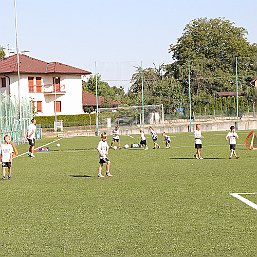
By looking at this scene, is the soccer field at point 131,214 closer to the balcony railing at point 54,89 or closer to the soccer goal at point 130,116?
the soccer goal at point 130,116

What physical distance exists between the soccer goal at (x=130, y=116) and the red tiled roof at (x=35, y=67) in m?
12.0

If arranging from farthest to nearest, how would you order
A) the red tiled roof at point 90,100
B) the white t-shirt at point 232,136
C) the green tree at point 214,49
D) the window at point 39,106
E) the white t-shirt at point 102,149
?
the green tree at point 214,49
the red tiled roof at point 90,100
the window at point 39,106
the white t-shirt at point 232,136
the white t-shirt at point 102,149

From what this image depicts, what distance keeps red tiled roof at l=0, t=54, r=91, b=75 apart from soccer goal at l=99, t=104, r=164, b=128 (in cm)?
1201

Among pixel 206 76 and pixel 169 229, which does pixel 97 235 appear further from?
pixel 206 76

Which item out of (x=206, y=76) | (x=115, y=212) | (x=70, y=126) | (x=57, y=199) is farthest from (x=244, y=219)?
(x=206, y=76)

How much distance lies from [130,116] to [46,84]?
1601cm

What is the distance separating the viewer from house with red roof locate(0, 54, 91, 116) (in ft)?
255

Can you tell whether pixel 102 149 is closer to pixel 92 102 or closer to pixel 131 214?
pixel 131 214

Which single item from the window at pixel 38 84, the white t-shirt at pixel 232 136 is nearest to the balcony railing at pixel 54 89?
the window at pixel 38 84

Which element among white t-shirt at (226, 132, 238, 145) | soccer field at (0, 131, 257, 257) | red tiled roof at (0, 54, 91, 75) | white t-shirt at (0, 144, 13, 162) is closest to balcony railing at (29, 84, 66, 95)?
red tiled roof at (0, 54, 91, 75)

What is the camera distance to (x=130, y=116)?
69.6 metres

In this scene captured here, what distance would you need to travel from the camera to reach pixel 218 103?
77.9m

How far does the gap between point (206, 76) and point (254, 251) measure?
277 ft

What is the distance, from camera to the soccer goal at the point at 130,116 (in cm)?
6900
